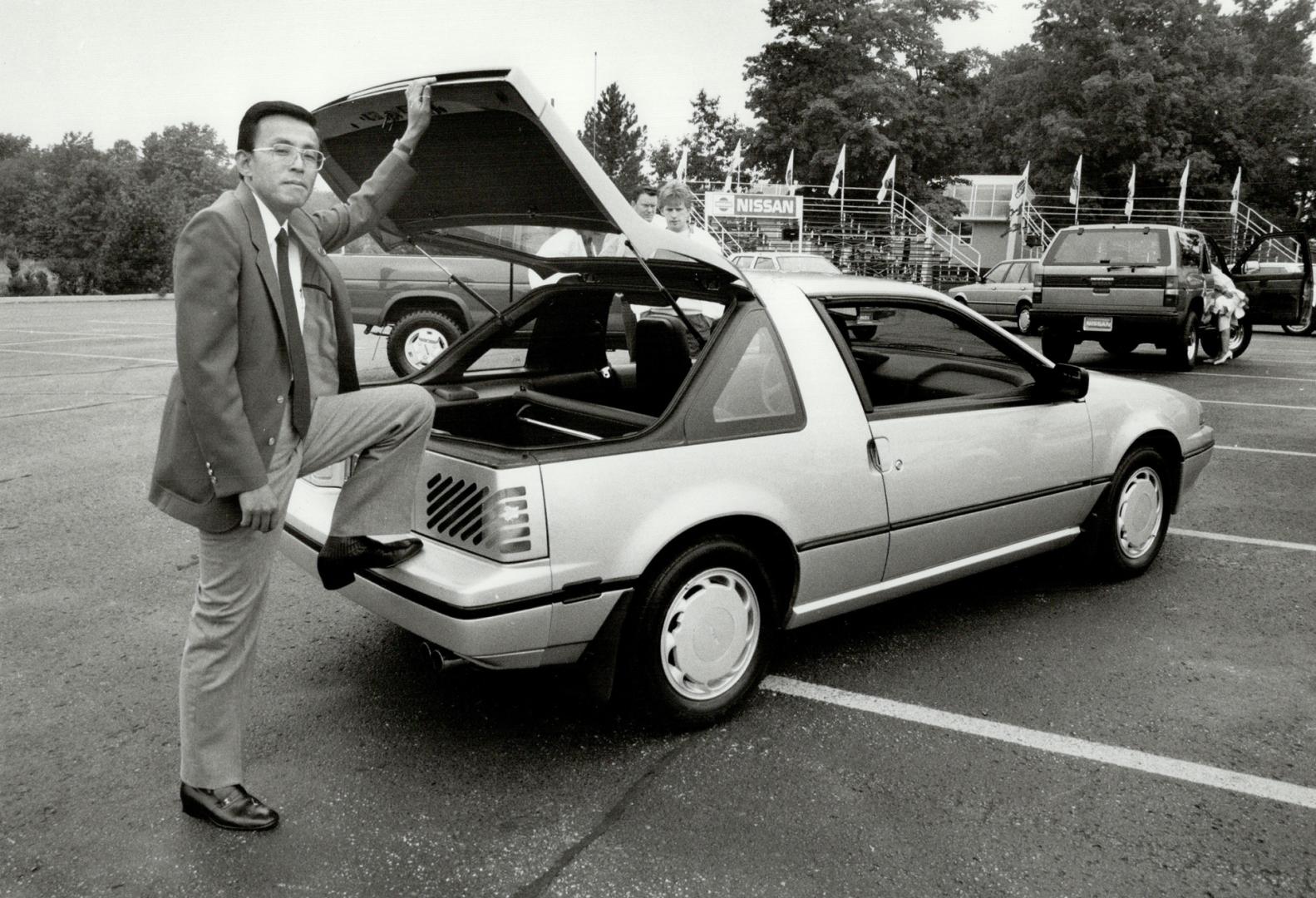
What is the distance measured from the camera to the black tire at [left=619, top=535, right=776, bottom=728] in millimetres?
3086

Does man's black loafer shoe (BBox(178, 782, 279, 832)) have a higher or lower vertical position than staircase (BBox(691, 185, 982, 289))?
lower

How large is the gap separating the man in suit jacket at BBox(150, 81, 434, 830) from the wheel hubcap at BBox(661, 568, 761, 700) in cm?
88

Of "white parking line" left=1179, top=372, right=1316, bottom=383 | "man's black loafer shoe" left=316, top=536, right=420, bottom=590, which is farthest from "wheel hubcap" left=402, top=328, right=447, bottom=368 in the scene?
"white parking line" left=1179, top=372, right=1316, bottom=383

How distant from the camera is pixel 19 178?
71562 millimetres

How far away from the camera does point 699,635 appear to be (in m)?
3.22

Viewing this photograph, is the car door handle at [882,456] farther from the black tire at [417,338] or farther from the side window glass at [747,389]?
the black tire at [417,338]

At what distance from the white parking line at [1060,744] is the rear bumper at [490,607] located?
3.22 feet

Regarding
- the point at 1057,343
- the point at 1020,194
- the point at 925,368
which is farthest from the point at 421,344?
the point at 1020,194

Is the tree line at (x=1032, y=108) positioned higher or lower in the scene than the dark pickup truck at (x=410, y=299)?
higher

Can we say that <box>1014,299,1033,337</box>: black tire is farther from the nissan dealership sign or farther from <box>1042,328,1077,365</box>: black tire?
the nissan dealership sign

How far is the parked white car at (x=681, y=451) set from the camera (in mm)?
2938

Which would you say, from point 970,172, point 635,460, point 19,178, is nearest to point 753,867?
point 635,460

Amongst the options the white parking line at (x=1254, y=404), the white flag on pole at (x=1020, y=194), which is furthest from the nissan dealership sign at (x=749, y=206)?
the white parking line at (x=1254, y=404)

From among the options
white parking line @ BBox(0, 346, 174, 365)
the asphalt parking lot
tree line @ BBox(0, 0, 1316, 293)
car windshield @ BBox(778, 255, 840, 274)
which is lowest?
the asphalt parking lot
